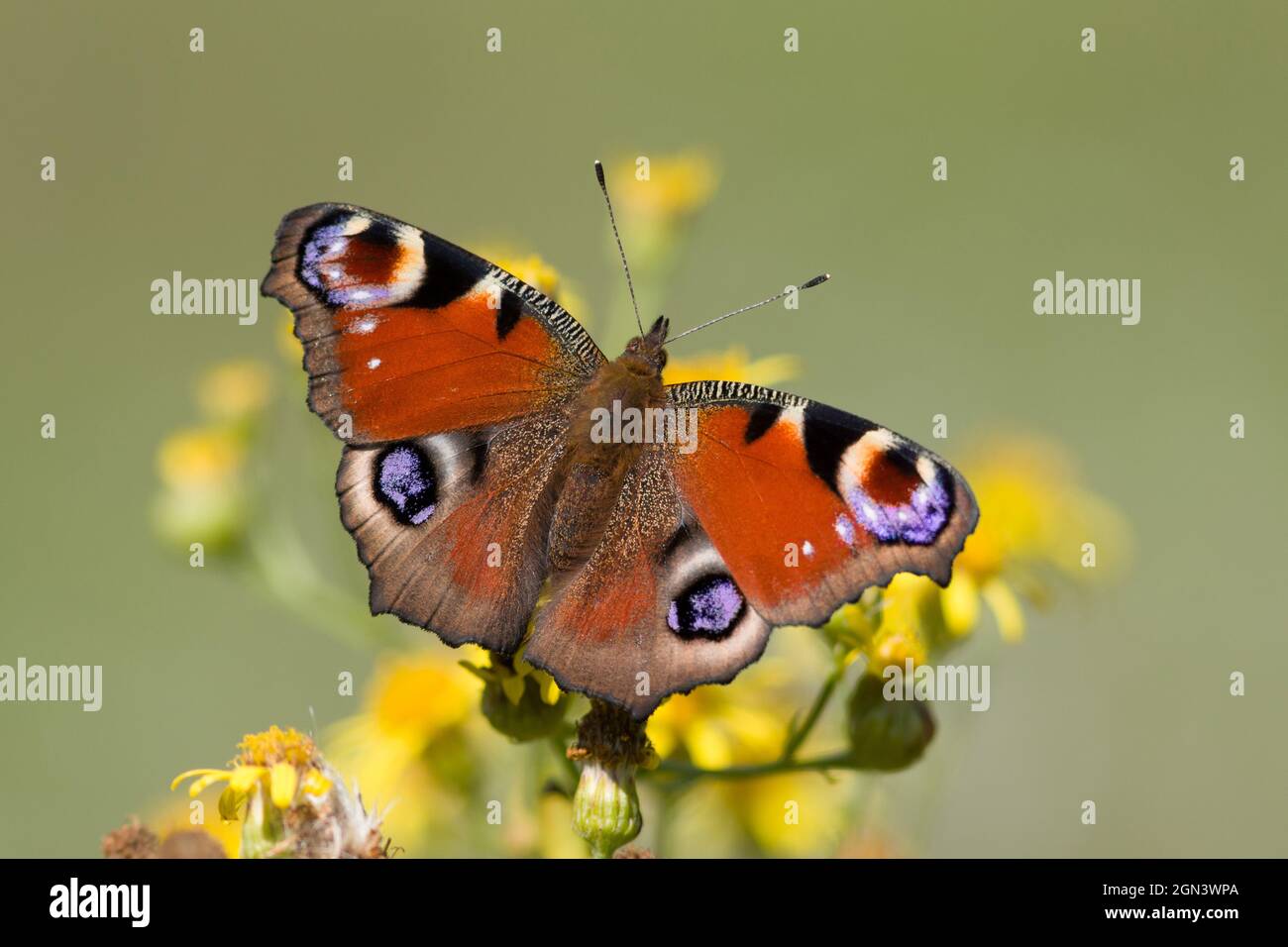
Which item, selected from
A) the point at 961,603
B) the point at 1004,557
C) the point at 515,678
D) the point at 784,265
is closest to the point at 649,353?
the point at 515,678

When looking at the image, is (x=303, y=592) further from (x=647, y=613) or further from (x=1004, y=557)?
(x=1004, y=557)

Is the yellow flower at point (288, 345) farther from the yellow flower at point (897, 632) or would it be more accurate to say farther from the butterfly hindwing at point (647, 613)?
the yellow flower at point (897, 632)

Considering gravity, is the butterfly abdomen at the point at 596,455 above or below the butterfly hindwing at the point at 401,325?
below

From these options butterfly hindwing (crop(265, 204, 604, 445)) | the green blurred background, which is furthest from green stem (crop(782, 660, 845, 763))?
the green blurred background

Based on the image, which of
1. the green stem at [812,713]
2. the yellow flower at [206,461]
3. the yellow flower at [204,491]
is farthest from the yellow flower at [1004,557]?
the yellow flower at [206,461]

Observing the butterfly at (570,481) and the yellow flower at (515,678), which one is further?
the yellow flower at (515,678)

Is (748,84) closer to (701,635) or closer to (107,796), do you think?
(107,796)

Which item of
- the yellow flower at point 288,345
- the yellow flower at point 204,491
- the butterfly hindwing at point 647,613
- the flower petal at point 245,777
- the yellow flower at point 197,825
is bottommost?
the yellow flower at point 197,825
